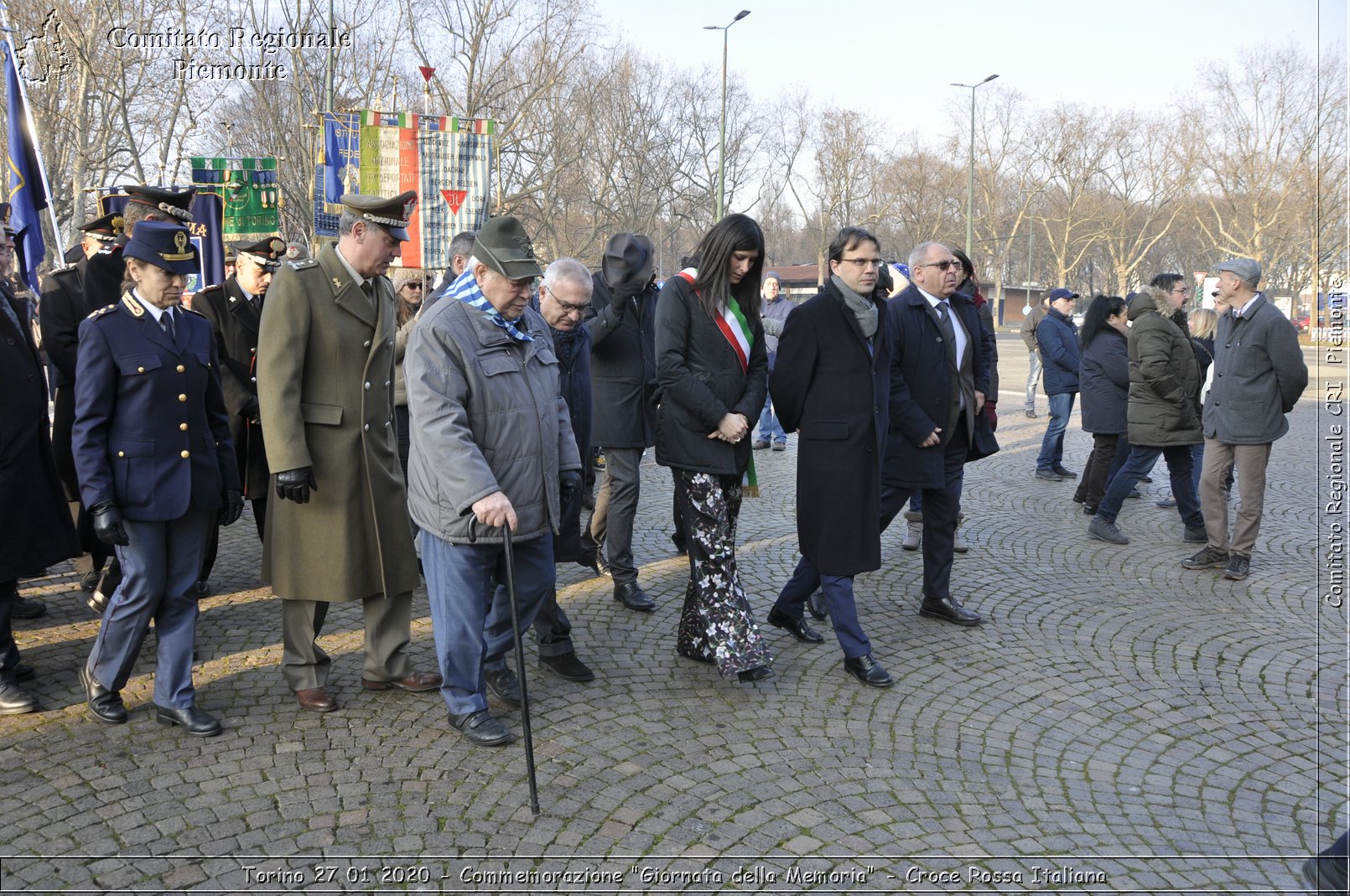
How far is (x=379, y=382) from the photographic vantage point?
14.2 feet

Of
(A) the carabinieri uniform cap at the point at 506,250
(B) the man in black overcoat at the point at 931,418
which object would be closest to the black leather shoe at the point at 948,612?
(B) the man in black overcoat at the point at 931,418

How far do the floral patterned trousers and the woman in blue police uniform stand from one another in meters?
2.11

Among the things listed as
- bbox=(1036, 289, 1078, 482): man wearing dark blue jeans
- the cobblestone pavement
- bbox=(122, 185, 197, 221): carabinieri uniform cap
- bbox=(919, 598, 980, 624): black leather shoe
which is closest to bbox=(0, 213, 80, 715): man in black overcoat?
the cobblestone pavement

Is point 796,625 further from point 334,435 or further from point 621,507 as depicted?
point 334,435

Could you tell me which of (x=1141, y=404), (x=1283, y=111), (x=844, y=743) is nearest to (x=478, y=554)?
(x=844, y=743)

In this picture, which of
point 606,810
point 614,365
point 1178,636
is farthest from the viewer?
point 614,365

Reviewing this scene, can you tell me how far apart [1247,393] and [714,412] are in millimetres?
4194

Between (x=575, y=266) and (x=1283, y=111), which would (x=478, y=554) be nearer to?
(x=575, y=266)

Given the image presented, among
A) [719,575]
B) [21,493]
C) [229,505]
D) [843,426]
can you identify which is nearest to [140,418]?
[229,505]

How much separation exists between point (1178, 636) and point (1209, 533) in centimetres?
182

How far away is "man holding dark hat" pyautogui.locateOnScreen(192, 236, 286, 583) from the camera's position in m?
5.60

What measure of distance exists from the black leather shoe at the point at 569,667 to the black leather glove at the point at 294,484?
1.42 m

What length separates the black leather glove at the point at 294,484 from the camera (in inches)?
155

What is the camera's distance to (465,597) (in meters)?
3.97
